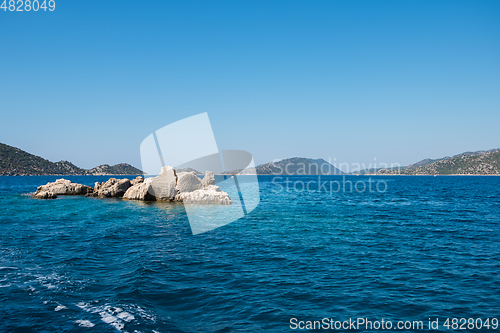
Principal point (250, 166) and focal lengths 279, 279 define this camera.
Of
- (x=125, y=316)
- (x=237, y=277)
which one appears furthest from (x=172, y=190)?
(x=125, y=316)

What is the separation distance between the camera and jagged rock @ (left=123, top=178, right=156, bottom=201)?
44125mm

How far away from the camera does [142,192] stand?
45.8 meters

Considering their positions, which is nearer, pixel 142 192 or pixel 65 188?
pixel 142 192

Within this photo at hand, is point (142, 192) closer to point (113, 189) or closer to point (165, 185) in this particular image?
point (165, 185)

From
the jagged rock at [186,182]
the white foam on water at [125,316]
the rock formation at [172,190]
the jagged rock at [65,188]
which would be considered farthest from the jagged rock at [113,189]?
the white foam on water at [125,316]

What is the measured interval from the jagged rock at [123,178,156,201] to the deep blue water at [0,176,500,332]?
2175cm

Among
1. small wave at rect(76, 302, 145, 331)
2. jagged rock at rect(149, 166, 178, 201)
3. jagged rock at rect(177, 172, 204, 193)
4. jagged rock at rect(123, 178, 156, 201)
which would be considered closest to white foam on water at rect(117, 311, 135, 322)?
small wave at rect(76, 302, 145, 331)

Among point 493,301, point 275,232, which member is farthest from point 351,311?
point 275,232

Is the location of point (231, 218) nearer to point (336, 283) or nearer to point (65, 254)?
point (65, 254)

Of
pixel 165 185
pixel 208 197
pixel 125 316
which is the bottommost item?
pixel 125 316

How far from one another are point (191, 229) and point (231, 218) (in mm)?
6347

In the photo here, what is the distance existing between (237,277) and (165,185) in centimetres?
3306

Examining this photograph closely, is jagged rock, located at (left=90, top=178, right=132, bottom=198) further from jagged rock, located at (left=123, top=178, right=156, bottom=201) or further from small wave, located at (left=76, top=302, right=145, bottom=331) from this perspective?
small wave, located at (left=76, top=302, right=145, bottom=331)

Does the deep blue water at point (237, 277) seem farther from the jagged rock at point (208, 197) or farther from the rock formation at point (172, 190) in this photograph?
the rock formation at point (172, 190)
